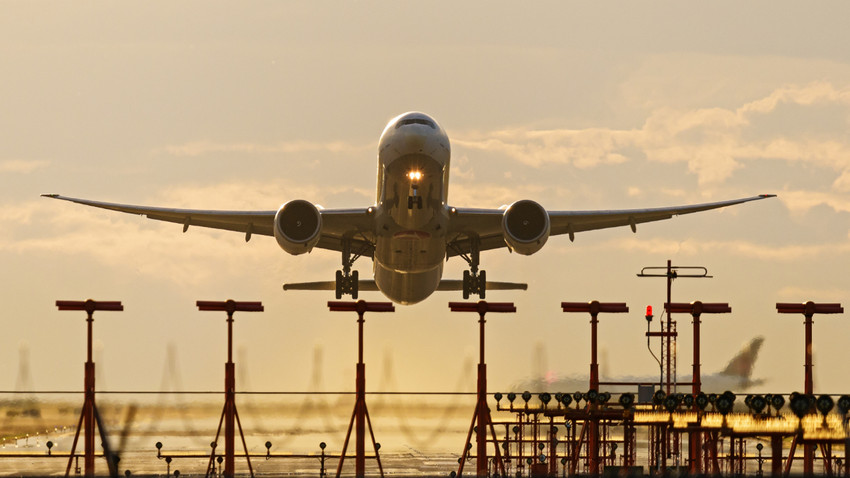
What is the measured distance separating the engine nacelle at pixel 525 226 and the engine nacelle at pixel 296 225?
21.9ft

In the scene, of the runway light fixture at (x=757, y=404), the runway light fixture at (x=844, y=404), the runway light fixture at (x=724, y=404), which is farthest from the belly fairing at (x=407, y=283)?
the runway light fixture at (x=844, y=404)

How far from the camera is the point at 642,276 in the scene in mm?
67438

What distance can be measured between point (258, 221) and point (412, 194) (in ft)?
29.5

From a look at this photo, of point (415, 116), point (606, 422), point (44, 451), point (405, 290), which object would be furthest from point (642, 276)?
point (44, 451)

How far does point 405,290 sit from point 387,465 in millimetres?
37704

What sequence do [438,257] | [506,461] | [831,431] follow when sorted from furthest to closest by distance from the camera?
[506,461], [438,257], [831,431]

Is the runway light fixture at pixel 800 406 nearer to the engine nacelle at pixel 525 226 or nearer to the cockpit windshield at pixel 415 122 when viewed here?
the engine nacelle at pixel 525 226

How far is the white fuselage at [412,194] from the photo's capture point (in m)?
50.9

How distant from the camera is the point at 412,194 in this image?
5172 centimetres

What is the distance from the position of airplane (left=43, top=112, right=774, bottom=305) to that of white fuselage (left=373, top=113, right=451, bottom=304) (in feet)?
0.11

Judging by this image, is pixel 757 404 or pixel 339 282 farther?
pixel 339 282

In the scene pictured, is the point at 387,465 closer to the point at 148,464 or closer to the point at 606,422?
the point at 148,464

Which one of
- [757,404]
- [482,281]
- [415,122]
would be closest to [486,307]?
[482,281]

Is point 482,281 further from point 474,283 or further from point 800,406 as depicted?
point 800,406
